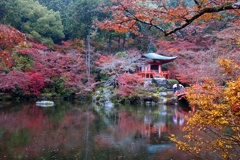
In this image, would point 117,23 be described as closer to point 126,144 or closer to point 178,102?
point 126,144

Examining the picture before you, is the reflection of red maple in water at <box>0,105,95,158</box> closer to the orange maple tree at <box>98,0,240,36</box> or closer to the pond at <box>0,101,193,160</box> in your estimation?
the pond at <box>0,101,193,160</box>

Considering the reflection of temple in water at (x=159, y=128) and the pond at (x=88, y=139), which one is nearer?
the pond at (x=88, y=139)

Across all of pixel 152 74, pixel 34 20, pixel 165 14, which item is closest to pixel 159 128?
pixel 165 14

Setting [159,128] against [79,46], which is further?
[79,46]

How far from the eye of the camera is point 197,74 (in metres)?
14.9

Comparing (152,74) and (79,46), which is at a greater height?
(79,46)

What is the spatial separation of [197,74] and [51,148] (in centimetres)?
1117

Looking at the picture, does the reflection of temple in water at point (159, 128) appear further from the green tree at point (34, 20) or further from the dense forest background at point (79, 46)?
the green tree at point (34, 20)

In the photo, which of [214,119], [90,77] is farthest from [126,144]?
[90,77]

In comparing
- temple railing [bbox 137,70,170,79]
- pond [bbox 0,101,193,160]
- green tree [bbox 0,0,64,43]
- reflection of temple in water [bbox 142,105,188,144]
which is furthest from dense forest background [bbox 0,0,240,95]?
pond [bbox 0,101,193,160]

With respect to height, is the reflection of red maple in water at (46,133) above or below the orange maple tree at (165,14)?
below

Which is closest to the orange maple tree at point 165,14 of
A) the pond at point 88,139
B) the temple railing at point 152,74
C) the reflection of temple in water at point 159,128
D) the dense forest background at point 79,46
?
the pond at point 88,139

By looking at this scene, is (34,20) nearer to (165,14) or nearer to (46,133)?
(46,133)

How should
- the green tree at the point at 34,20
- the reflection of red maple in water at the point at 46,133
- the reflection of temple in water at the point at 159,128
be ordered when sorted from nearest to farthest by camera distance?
the reflection of red maple in water at the point at 46,133 → the reflection of temple in water at the point at 159,128 → the green tree at the point at 34,20
